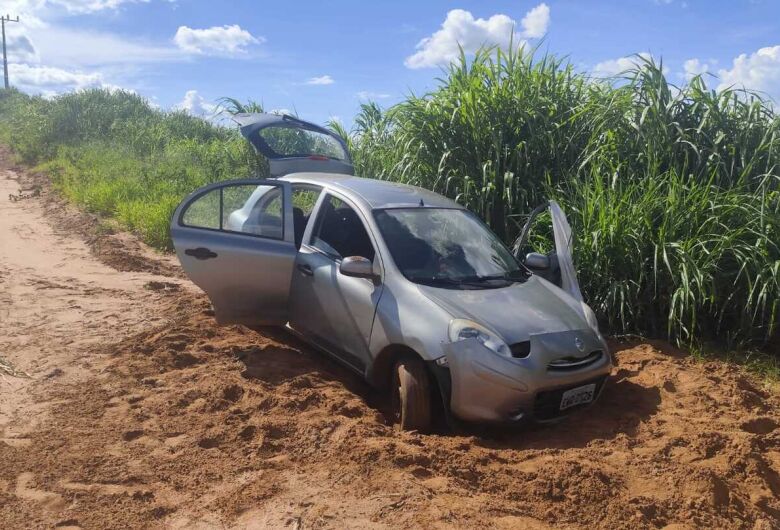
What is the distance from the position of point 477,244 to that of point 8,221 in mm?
9298

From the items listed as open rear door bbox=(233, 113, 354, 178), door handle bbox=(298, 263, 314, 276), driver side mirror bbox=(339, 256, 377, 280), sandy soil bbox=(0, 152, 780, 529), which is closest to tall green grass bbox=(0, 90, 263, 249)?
open rear door bbox=(233, 113, 354, 178)

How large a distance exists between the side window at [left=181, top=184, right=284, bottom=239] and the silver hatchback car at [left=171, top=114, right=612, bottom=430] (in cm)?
1

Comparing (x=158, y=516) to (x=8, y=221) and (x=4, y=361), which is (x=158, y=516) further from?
(x=8, y=221)

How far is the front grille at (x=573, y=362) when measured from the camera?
12.1 feet

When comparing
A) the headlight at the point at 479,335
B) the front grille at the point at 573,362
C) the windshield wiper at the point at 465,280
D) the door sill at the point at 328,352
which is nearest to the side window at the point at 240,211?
the door sill at the point at 328,352

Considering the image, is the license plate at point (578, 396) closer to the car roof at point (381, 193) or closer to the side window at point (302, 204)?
the car roof at point (381, 193)

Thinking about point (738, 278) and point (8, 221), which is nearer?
point (738, 278)

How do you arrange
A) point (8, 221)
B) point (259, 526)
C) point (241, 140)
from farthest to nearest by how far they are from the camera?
point (241, 140), point (8, 221), point (259, 526)

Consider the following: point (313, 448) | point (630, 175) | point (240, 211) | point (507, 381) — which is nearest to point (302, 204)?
point (240, 211)

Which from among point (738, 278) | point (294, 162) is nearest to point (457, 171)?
point (294, 162)

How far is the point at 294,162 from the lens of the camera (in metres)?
6.33

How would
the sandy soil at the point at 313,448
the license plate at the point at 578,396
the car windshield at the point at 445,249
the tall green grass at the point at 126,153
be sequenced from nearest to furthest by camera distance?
the sandy soil at the point at 313,448
the license plate at the point at 578,396
the car windshield at the point at 445,249
the tall green grass at the point at 126,153

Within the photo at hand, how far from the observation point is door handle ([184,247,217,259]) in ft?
15.4

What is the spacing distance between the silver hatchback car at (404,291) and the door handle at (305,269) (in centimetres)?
2
